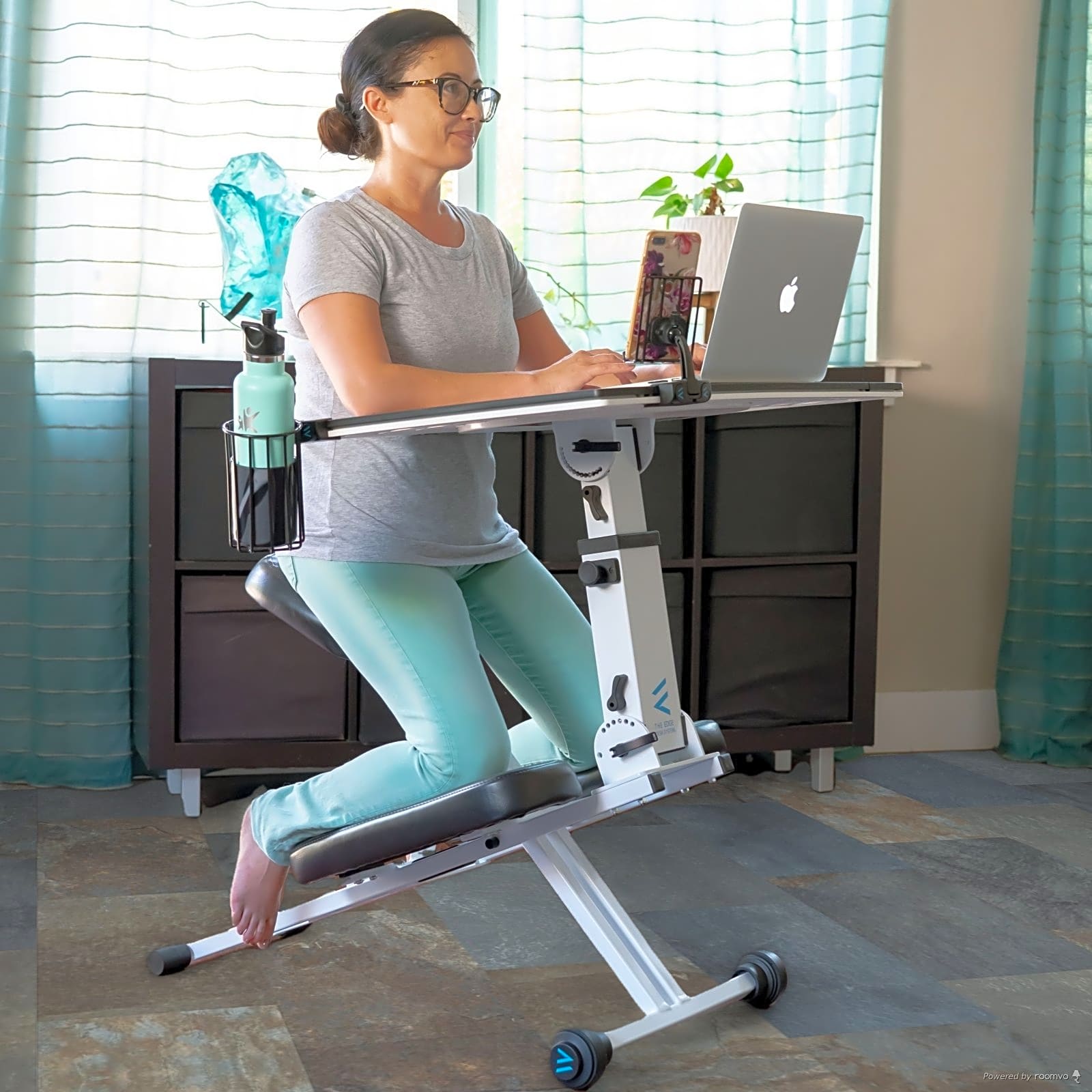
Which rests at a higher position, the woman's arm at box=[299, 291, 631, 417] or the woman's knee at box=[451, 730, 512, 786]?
the woman's arm at box=[299, 291, 631, 417]

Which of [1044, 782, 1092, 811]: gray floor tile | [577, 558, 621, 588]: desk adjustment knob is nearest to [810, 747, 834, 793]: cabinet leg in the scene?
[1044, 782, 1092, 811]: gray floor tile

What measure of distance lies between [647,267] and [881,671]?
215cm

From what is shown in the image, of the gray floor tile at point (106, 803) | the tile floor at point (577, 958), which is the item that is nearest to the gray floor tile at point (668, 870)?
the tile floor at point (577, 958)

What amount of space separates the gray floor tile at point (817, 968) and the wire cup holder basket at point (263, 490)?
2.94ft

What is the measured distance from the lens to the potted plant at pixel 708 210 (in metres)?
2.79

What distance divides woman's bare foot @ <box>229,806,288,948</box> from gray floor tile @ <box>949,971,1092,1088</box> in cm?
96

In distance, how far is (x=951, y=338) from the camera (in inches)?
137

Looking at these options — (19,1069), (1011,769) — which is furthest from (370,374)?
(1011,769)

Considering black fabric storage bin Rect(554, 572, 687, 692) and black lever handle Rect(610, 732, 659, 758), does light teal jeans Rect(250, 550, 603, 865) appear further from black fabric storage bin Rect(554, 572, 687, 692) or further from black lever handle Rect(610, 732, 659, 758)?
black fabric storage bin Rect(554, 572, 687, 692)

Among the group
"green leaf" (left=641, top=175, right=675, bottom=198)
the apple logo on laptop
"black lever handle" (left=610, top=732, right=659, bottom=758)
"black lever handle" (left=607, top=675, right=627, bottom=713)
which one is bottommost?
"black lever handle" (left=610, top=732, right=659, bottom=758)

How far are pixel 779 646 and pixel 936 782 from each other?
1.78 feet

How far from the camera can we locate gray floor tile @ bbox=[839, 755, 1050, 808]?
9.98 ft

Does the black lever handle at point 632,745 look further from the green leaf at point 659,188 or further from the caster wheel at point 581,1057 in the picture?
the green leaf at point 659,188

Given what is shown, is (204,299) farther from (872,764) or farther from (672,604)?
(872,764)
